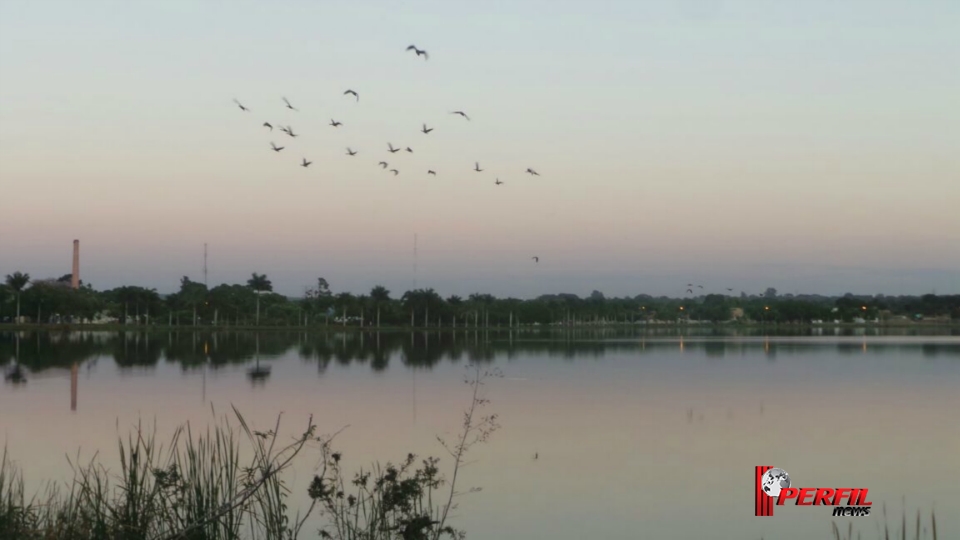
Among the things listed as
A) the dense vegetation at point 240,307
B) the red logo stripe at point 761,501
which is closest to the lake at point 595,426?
the red logo stripe at point 761,501

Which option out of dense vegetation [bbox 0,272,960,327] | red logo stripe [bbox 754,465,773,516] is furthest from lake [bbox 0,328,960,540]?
dense vegetation [bbox 0,272,960,327]

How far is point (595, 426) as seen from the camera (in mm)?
28875

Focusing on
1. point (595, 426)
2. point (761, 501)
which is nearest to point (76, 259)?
point (595, 426)

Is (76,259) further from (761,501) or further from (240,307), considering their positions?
(761,501)

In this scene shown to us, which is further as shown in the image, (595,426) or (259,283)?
(259,283)

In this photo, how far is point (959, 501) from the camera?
1886 cm

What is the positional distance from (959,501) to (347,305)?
489 ft

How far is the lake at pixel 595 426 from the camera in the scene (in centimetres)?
1811

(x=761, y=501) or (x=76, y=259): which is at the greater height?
(x=76, y=259)

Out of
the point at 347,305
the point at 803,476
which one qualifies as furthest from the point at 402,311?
the point at 803,476

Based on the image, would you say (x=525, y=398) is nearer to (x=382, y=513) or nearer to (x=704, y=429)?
(x=704, y=429)

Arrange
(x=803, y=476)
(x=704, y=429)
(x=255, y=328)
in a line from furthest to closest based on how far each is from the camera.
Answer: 1. (x=255, y=328)
2. (x=704, y=429)
3. (x=803, y=476)

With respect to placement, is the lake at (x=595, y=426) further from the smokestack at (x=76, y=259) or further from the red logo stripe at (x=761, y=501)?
the smokestack at (x=76, y=259)

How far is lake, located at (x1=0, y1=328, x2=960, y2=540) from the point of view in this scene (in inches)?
713
